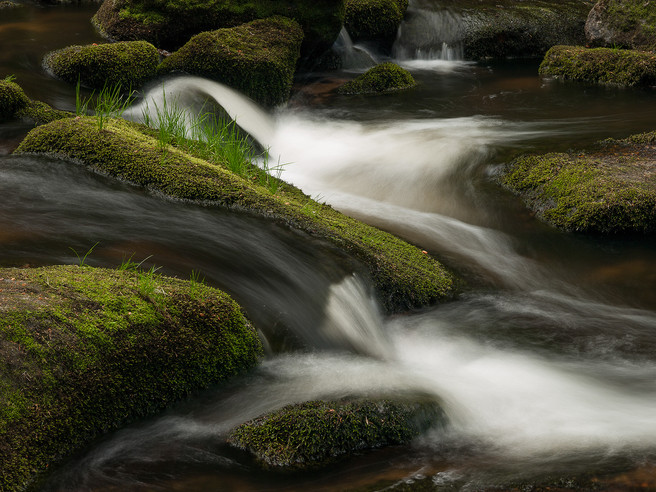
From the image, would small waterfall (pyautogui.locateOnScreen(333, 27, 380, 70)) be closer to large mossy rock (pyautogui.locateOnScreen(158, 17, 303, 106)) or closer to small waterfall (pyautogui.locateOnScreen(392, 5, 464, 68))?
small waterfall (pyautogui.locateOnScreen(392, 5, 464, 68))

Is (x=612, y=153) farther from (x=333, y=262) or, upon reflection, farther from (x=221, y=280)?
(x=221, y=280)

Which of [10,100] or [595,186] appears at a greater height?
[10,100]

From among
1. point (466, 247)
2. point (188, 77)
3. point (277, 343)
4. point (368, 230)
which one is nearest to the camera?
point (277, 343)

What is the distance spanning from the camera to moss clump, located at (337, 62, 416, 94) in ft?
39.2

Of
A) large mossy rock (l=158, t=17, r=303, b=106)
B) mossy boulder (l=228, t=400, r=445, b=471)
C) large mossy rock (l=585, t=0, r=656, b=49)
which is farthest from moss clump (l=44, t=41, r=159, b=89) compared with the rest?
large mossy rock (l=585, t=0, r=656, b=49)

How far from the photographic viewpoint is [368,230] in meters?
6.43

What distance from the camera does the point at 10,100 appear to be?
23.7 ft

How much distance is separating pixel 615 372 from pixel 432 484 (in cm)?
205

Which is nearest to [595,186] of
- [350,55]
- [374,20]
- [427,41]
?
[350,55]

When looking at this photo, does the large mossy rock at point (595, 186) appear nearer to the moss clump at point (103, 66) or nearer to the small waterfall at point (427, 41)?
the moss clump at point (103, 66)

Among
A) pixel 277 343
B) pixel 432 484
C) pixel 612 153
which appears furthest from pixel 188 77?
pixel 432 484

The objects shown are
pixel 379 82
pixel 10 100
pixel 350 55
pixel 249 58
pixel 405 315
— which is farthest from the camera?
pixel 350 55

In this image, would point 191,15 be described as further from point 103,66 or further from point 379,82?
point 379,82

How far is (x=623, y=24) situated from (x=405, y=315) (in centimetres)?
1035
